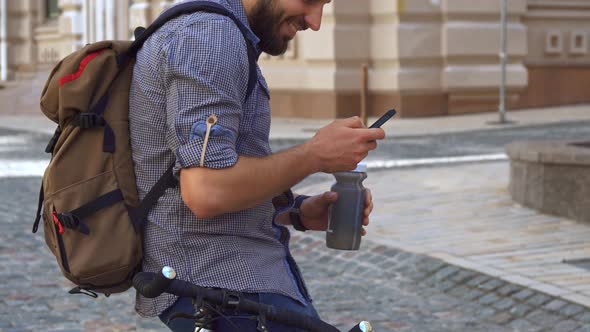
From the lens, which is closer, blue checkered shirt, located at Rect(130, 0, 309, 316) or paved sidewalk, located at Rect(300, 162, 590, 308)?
blue checkered shirt, located at Rect(130, 0, 309, 316)

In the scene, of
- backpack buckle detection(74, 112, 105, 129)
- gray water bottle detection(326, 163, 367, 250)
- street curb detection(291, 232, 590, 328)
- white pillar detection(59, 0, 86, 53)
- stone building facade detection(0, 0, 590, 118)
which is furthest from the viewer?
white pillar detection(59, 0, 86, 53)

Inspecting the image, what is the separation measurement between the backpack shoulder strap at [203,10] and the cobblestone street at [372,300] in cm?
365

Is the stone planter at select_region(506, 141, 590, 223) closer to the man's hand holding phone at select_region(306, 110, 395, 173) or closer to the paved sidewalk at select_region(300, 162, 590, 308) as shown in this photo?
the paved sidewalk at select_region(300, 162, 590, 308)

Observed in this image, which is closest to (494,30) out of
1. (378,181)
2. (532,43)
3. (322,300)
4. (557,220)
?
(532,43)

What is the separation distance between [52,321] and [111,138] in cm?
402

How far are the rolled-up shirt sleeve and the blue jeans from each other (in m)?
0.29

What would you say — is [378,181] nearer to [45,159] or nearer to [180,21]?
[45,159]

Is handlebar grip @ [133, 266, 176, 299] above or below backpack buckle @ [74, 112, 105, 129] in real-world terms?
below

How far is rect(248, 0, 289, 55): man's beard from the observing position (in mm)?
2568

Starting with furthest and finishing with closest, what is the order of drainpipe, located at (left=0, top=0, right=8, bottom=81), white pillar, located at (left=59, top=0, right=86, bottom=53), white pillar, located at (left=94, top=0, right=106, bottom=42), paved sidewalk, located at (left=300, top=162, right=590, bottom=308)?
drainpipe, located at (left=0, top=0, right=8, bottom=81) → white pillar, located at (left=59, top=0, right=86, bottom=53) → white pillar, located at (left=94, top=0, right=106, bottom=42) → paved sidewalk, located at (left=300, top=162, right=590, bottom=308)

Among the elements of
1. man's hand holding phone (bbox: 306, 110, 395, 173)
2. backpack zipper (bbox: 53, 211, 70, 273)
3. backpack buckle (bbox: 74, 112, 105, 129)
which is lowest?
backpack zipper (bbox: 53, 211, 70, 273)

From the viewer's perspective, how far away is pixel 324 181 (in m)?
12.0

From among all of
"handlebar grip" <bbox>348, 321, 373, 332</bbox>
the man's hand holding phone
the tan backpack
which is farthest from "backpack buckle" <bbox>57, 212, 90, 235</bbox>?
"handlebar grip" <bbox>348, 321, 373, 332</bbox>

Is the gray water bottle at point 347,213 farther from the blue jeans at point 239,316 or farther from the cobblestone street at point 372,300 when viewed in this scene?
the cobblestone street at point 372,300
